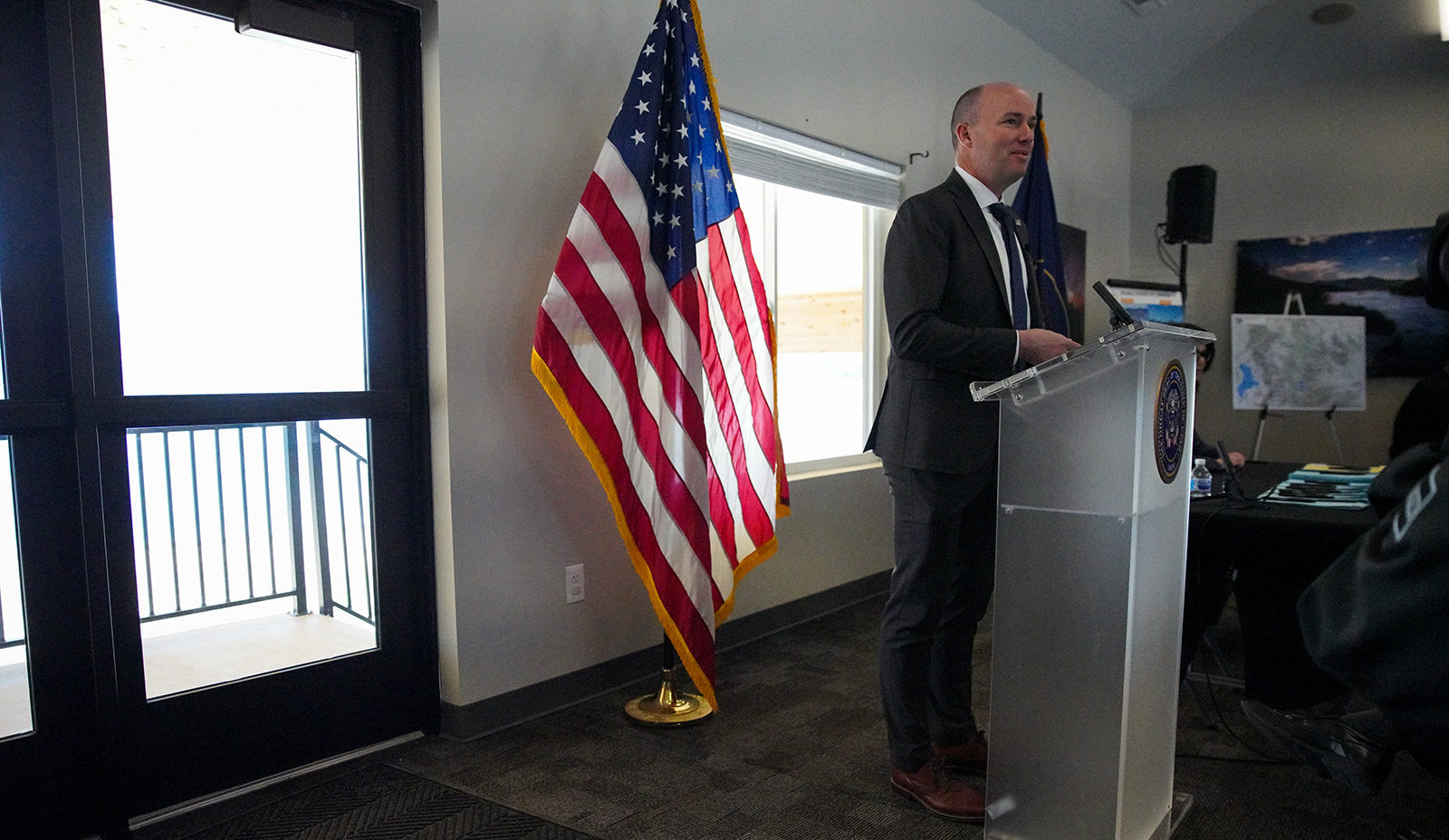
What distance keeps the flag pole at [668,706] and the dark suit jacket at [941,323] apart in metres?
1.01

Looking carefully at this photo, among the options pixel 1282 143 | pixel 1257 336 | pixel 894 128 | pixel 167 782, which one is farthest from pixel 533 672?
pixel 1282 143

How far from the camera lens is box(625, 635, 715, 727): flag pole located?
8.35 ft

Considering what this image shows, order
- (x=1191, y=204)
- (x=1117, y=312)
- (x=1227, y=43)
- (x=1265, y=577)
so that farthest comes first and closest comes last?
(x=1191, y=204) → (x=1227, y=43) → (x=1265, y=577) → (x=1117, y=312)

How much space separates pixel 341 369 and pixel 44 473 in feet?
2.18

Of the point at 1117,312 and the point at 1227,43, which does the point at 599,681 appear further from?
the point at 1227,43

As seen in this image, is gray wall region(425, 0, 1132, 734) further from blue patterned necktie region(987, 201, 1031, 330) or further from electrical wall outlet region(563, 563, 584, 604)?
blue patterned necktie region(987, 201, 1031, 330)

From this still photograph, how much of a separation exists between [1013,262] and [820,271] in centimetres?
192

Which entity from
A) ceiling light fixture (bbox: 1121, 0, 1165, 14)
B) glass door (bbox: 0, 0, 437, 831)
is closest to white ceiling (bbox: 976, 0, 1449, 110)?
ceiling light fixture (bbox: 1121, 0, 1165, 14)

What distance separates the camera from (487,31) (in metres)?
2.44

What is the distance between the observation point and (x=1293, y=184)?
20.2ft

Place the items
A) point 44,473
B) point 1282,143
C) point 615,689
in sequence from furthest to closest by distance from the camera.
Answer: point 1282,143
point 615,689
point 44,473

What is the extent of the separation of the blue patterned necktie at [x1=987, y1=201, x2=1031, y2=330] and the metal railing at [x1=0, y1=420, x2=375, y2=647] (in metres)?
1.65

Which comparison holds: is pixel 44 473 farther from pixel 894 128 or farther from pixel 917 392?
pixel 894 128

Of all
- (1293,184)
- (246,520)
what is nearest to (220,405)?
(246,520)
